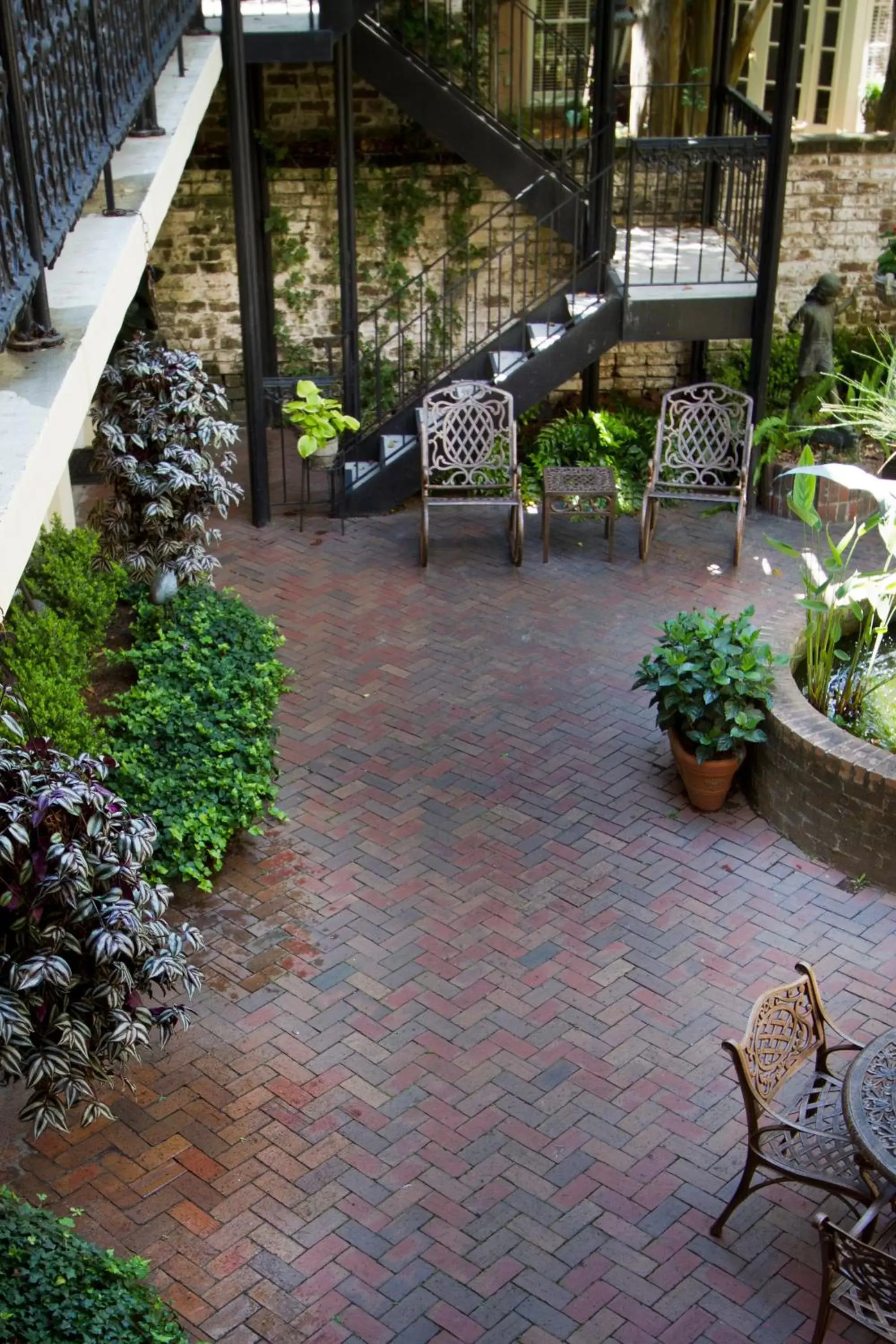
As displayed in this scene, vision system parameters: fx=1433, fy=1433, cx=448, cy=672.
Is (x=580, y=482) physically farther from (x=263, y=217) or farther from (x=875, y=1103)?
(x=875, y=1103)

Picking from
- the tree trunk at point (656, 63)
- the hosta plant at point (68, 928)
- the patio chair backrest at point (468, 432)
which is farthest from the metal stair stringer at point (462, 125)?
the hosta plant at point (68, 928)

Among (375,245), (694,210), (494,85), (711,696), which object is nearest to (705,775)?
(711,696)

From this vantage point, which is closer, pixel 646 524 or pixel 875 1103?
pixel 875 1103


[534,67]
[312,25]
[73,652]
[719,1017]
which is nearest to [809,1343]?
[719,1017]

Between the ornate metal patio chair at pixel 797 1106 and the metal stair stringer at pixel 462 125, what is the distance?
7016 millimetres

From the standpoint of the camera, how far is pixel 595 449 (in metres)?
11.1

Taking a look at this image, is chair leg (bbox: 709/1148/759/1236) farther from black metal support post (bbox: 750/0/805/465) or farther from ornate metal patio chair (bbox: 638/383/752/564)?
black metal support post (bbox: 750/0/805/465)

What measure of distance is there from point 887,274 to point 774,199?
1.78 m

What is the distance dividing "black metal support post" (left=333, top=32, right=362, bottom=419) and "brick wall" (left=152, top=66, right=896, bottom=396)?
1304 millimetres

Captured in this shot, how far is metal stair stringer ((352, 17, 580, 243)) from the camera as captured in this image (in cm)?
Result: 1069

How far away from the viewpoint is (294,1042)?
568cm

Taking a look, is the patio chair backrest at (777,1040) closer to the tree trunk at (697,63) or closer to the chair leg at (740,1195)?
the chair leg at (740,1195)

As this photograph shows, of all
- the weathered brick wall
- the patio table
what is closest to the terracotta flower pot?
the patio table

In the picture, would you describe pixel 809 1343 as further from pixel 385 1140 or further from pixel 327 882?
pixel 327 882
